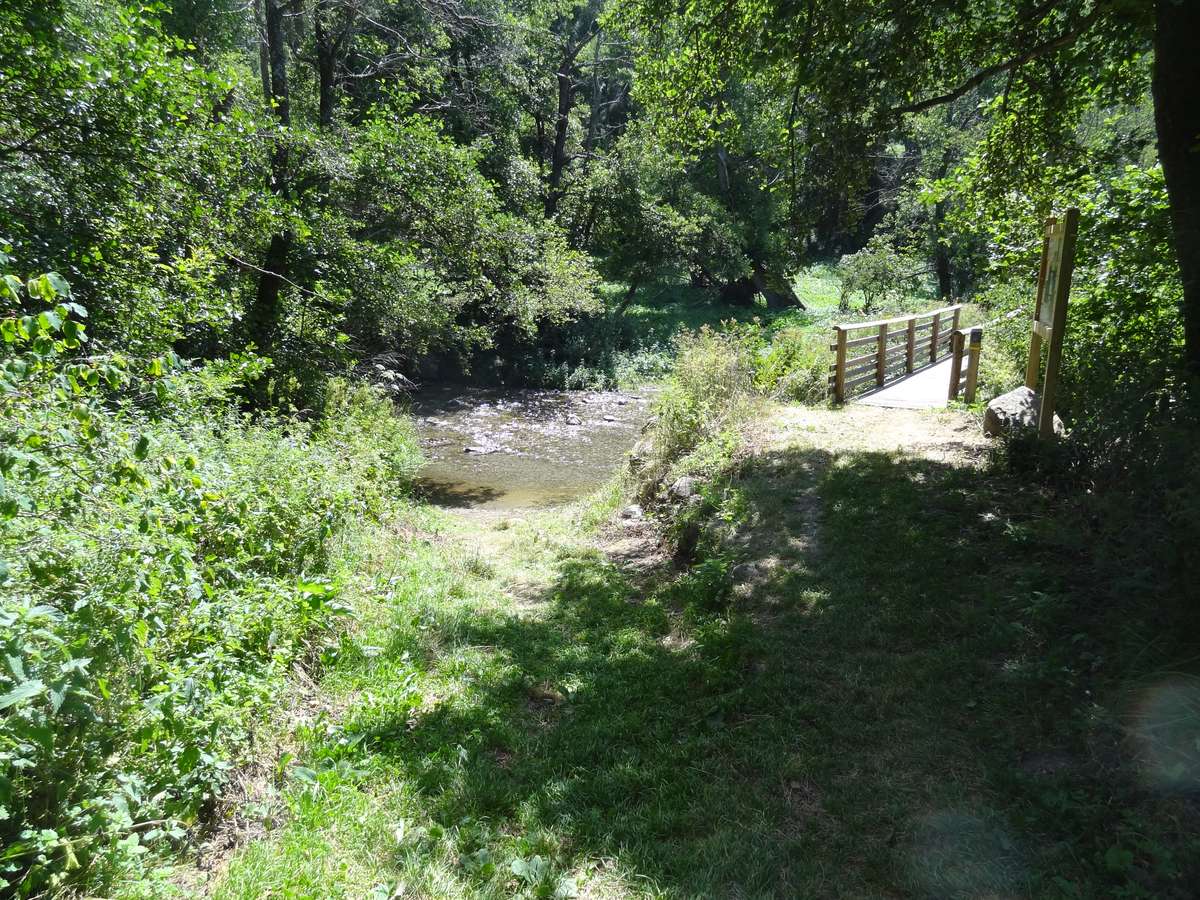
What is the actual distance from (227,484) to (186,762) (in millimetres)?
2299

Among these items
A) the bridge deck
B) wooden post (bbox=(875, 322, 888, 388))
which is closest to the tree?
the bridge deck

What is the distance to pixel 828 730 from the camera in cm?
401

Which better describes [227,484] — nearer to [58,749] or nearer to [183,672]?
[183,672]

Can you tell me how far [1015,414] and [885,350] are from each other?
591 centimetres

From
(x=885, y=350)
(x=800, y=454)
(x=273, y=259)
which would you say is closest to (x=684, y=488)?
(x=800, y=454)

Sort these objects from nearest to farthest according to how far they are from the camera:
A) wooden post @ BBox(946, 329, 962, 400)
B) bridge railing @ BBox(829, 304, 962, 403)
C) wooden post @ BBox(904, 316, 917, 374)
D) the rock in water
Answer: the rock in water
wooden post @ BBox(946, 329, 962, 400)
bridge railing @ BBox(829, 304, 962, 403)
wooden post @ BBox(904, 316, 917, 374)

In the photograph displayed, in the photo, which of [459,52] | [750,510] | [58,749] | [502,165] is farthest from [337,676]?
[459,52]

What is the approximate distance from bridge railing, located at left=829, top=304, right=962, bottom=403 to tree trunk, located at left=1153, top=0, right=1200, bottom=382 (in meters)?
6.05

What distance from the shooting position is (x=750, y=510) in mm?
7453

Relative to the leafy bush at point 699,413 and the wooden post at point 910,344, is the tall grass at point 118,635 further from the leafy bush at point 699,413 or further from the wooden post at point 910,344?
the wooden post at point 910,344

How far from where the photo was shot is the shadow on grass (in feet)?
9.93

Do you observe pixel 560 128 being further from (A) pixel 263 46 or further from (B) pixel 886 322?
(B) pixel 886 322

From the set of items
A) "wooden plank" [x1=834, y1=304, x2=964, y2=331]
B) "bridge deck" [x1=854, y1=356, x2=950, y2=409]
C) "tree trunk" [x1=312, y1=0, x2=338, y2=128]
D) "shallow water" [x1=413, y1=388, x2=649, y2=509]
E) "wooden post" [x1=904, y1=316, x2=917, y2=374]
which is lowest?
"shallow water" [x1=413, y1=388, x2=649, y2=509]

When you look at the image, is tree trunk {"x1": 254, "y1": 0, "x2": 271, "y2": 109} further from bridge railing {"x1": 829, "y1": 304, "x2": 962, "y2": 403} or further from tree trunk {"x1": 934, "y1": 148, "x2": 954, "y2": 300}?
tree trunk {"x1": 934, "y1": 148, "x2": 954, "y2": 300}
